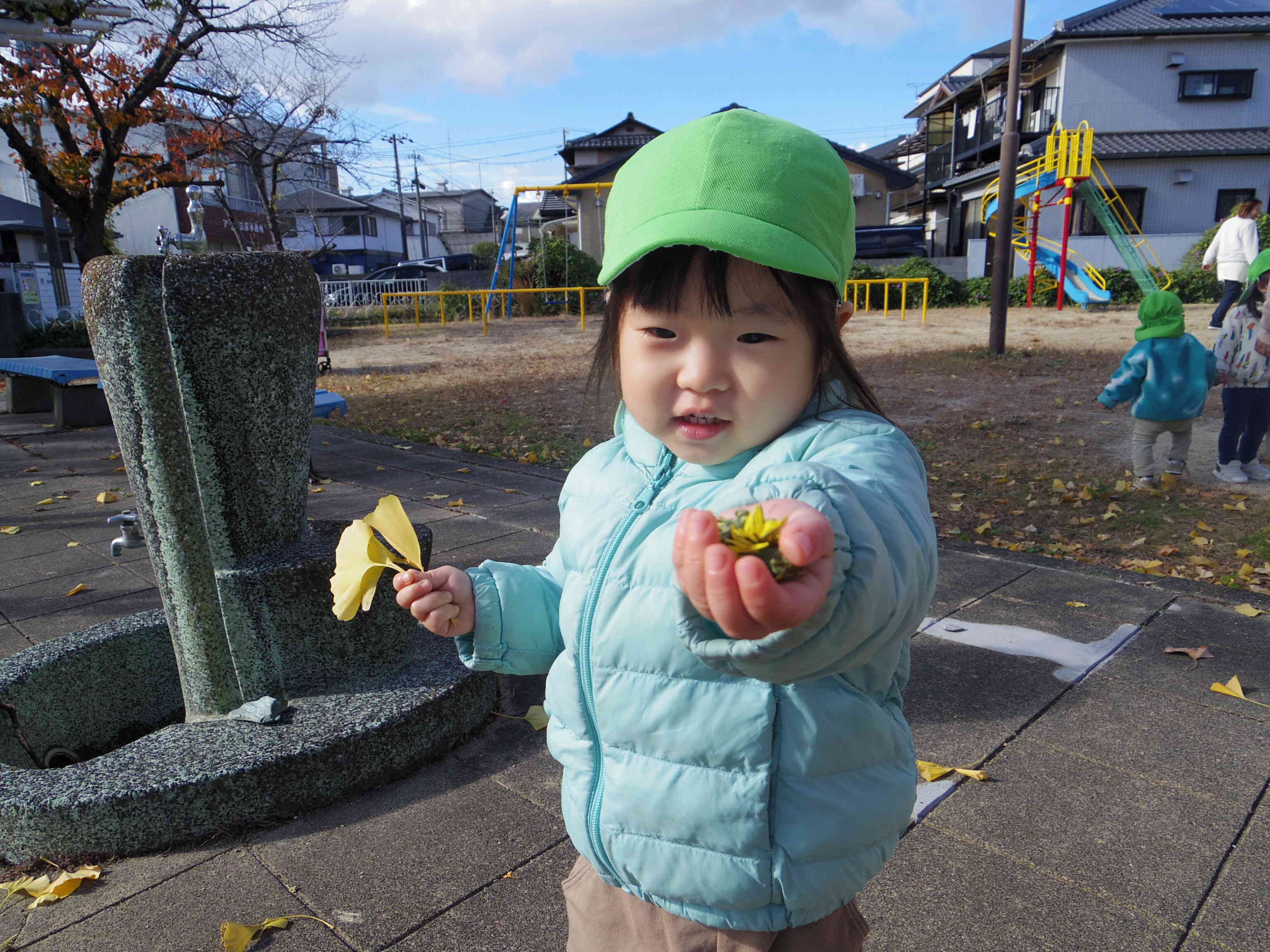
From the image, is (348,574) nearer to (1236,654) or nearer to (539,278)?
(1236,654)

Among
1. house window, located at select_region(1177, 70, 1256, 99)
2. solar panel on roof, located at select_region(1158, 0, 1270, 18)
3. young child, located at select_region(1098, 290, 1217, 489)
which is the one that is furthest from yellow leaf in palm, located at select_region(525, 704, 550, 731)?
solar panel on roof, located at select_region(1158, 0, 1270, 18)

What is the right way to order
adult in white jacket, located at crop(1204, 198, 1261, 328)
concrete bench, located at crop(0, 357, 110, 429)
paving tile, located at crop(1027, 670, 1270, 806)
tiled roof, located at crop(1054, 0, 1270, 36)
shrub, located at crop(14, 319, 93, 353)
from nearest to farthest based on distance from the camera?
1. paving tile, located at crop(1027, 670, 1270, 806)
2. concrete bench, located at crop(0, 357, 110, 429)
3. adult in white jacket, located at crop(1204, 198, 1261, 328)
4. shrub, located at crop(14, 319, 93, 353)
5. tiled roof, located at crop(1054, 0, 1270, 36)

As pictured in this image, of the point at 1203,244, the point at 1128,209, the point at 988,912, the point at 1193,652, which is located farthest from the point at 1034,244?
the point at 988,912

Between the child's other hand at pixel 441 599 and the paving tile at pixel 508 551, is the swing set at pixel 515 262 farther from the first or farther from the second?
the child's other hand at pixel 441 599

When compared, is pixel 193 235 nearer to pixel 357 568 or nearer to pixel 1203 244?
pixel 357 568

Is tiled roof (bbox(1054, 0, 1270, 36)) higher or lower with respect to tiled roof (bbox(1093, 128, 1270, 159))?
higher

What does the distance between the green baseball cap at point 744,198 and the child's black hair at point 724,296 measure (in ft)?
0.10

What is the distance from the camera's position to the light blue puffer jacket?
1.09 metres

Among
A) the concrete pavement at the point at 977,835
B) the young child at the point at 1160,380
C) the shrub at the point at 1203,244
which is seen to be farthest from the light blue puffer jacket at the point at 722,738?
the shrub at the point at 1203,244

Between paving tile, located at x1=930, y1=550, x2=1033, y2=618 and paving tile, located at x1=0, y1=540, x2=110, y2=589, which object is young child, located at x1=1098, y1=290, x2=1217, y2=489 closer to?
paving tile, located at x1=930, y1=550, x2=1033, y2=618

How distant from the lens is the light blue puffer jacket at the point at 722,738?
3.58 ft

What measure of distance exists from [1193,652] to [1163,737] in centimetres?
67

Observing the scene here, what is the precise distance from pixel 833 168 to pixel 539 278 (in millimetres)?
25042

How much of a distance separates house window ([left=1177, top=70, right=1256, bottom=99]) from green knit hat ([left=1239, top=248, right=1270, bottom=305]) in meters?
27.4
